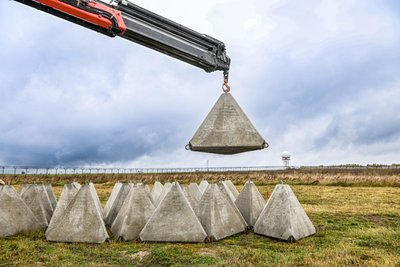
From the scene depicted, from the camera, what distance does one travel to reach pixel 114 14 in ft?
24.7

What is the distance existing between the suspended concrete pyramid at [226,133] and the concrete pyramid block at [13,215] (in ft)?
16.7

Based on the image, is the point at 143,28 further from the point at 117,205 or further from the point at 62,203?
the point at 117,205

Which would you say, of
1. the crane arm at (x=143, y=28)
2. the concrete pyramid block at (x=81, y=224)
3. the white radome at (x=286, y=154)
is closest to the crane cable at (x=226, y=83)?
the crane arm at (x=143, y=28)

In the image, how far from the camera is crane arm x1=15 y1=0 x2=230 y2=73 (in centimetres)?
718

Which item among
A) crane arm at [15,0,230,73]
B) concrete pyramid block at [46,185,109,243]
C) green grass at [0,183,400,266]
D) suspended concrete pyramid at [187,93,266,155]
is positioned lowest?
green grass at [0,183,400,266]

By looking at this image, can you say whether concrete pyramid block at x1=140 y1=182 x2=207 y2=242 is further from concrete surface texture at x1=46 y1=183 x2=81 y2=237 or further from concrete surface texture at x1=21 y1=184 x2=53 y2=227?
concrete surface texture at x1=21 y1=184 x2=53 y2=227

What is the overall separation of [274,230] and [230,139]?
2624 millimetres

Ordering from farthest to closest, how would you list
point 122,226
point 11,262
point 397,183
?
point 397,183
point 122,226
point 11,262

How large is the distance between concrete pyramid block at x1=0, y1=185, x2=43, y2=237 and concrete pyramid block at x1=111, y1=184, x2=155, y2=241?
2.30 meters

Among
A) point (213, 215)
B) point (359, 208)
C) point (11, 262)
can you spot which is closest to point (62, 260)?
point (11, 262)

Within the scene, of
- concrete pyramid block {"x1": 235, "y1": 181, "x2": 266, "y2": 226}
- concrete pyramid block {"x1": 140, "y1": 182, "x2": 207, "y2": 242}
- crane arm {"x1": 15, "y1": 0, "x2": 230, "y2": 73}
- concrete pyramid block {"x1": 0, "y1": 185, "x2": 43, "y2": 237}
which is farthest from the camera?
concrete pyramid block {"x1": 235, "y1": 181, "x2": 266, "y2": 226}

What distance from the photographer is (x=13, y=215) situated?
30.3ft

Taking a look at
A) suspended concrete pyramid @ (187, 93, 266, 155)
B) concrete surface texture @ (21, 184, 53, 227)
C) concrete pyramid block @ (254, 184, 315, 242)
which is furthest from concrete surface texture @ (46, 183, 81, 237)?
concrete pyramid block @ (254, 184, 315, 242)

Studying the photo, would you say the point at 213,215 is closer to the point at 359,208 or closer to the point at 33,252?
the point at 33,252
